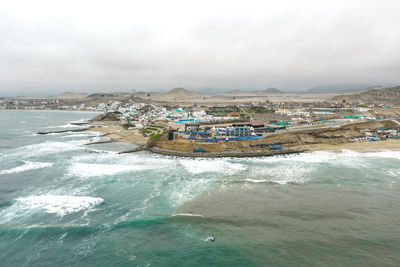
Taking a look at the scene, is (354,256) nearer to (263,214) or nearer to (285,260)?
(285,260)

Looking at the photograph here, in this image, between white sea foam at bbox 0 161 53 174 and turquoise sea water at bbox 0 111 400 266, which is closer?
turquoise sea water at bbox 0 111 400 266

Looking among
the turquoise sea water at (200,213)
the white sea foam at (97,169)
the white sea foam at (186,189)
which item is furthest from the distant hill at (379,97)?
the white sea foam at (97,169)

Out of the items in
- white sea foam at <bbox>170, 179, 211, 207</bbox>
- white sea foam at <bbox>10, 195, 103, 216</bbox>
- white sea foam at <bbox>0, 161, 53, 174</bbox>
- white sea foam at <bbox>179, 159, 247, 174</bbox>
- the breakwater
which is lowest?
white sea foam at <bbox>10, 195, 103, 216</bbox>

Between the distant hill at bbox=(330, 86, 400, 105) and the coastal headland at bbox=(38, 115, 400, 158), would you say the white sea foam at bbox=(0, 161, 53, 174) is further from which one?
the distant hill at bbox=(330, 86, 400, 105)

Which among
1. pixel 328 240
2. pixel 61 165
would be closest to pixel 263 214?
pixel 328 240

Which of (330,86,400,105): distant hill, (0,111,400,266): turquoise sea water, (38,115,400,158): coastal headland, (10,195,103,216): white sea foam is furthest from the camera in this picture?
(330,86,400,105): distant hill

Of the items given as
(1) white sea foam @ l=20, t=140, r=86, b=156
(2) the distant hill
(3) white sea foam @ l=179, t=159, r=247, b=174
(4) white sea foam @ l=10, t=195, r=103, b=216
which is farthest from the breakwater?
(2) the distant hill

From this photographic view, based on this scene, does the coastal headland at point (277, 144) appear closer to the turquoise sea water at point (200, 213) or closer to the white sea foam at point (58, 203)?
the turquoise sea water at point (200, 213)
